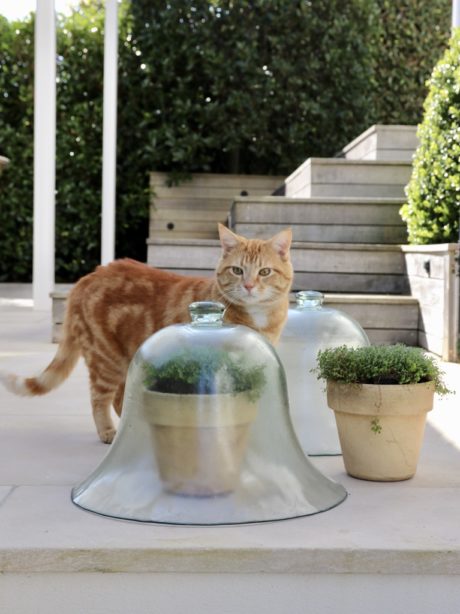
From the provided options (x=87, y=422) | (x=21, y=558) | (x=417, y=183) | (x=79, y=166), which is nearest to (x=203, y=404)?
(x=21, y=558)

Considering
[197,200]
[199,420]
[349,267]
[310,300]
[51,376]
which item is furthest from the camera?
[197,200]

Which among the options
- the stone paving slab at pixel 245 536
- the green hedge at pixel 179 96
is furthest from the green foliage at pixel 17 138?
the stone paving slab at pixel 245 536

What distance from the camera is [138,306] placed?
2.95 m

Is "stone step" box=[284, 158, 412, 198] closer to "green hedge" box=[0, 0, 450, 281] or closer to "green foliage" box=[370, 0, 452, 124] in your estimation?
"green hedge" box=[0, 0, 450, 281]

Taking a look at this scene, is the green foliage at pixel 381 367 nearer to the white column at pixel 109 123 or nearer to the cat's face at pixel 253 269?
the cat's face at pixel 253 269

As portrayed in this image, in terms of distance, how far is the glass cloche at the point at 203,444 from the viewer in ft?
7.30

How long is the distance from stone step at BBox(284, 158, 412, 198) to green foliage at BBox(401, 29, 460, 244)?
1.46 m

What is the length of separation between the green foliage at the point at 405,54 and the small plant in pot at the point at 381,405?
25.7 feet

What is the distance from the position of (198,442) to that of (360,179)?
5162 mm

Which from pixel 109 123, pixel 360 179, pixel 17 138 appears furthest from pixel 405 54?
pixel 17 138

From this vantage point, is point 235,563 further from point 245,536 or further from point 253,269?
point 253,269

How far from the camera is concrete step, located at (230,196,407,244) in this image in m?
6.34

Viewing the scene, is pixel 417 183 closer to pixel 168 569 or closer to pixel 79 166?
pixel 168 569

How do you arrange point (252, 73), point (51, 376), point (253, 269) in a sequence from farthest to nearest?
point (252, 73)
point (51, 376)
point (253, 269)
